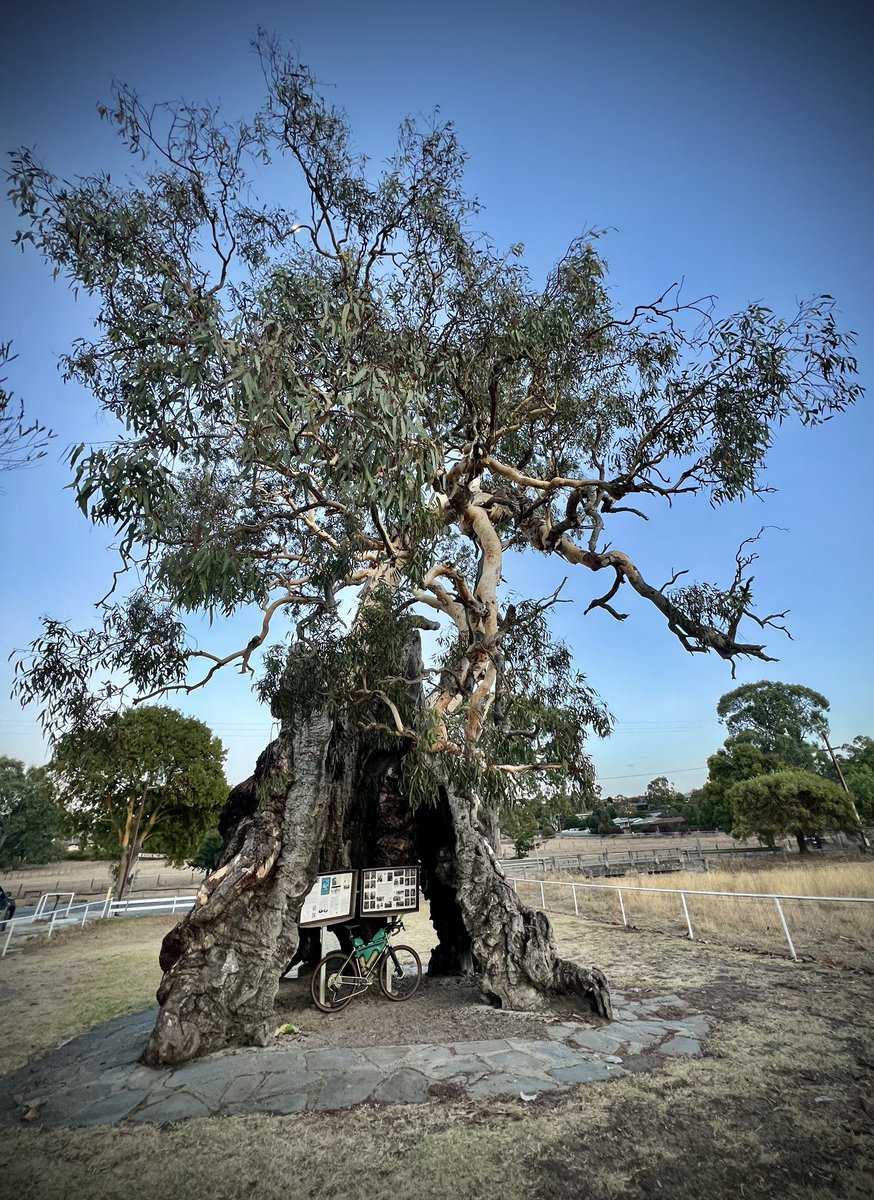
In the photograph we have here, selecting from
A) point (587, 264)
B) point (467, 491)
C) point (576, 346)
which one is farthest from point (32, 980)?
point (587, 264)

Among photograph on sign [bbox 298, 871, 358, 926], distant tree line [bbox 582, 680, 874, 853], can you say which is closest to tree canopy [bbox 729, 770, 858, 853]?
distant tree line [bbox 582, 680, 874, 853]

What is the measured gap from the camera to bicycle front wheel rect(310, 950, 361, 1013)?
6.48m

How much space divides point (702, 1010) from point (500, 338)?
7714 millimetres

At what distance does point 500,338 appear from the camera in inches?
275

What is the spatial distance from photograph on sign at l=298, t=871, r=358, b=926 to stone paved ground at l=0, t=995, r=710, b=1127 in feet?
4.05

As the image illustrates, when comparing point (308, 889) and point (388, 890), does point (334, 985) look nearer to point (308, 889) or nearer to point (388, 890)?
point (388, 890)

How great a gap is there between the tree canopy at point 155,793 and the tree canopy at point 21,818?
11.7m

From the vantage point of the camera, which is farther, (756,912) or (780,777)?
(780,777)

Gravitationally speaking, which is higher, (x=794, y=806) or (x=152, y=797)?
(x=152, y=797)

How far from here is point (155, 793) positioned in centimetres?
2134

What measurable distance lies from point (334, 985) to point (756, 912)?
28.8 feet

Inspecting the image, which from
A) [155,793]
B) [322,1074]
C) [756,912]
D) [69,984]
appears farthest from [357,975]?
[155,793]

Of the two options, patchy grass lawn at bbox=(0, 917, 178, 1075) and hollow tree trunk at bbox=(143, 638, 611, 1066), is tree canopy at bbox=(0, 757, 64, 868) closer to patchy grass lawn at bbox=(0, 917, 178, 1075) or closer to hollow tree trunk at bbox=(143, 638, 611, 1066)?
patchy grass lawn at bbox=(0, 917, 178, 1075)

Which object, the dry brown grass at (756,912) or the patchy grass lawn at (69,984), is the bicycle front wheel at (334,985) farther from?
the dry brown grass at (756,912)
